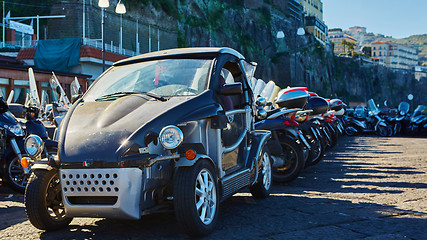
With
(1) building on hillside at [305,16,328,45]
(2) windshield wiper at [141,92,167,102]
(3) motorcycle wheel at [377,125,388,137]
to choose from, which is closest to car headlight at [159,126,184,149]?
(2) windshield wiper at [141,92,167,102]

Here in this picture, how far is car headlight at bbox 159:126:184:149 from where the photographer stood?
4098 millimetres

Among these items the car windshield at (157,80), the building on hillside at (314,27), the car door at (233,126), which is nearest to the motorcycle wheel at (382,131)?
the car door at (233,126)

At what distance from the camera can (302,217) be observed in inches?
204

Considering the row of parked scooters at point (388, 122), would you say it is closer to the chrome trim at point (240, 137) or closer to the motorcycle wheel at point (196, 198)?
the chrome trim at point (240, 137)

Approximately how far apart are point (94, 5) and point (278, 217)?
45932 millimetres

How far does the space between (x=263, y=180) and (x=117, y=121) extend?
2.54 m

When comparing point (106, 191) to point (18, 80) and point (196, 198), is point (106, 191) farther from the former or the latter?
point (18, 80)

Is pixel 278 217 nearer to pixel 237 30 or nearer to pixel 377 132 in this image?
pixel 377 132

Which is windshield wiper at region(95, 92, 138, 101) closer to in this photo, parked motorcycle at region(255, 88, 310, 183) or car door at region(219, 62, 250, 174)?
car door at region(219, 62, 250, 174)

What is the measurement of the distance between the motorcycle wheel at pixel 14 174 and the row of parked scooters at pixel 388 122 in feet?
66.9

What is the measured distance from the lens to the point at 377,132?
26.2 metres

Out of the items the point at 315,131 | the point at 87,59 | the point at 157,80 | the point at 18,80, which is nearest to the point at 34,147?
the point at 157,80

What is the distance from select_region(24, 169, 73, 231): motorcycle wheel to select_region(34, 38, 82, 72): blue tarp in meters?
36.5

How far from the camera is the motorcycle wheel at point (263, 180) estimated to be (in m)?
6.23
